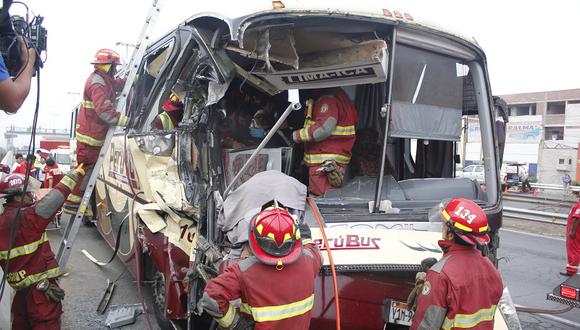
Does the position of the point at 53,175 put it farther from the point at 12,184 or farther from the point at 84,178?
the point at 12,184

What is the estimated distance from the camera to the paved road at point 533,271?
496 centimetres

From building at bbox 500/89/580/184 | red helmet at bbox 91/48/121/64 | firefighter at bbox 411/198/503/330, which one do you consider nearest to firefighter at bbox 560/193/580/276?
firefighter at bbox 411/198/503/330

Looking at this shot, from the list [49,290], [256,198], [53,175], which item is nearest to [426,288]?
[256,198]

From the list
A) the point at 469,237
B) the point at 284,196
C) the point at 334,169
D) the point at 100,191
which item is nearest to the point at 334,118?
the point at 334,169

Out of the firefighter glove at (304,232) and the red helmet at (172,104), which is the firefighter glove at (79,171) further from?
the firefighter glove at (304,232)

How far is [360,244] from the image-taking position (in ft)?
9.19

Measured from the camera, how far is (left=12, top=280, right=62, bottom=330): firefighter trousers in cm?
364

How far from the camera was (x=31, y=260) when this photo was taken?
11.9ft

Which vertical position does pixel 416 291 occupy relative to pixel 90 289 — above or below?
above

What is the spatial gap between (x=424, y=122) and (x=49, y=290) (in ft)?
10.9

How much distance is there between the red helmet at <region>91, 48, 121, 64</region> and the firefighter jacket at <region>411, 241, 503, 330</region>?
3675mm

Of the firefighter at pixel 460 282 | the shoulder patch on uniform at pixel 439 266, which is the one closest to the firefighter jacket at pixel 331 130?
the firefighter at pixel 460 282

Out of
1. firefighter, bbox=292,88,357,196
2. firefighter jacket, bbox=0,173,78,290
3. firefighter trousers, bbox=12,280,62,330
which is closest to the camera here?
firefighter jacket, bbox=0,173,78,290

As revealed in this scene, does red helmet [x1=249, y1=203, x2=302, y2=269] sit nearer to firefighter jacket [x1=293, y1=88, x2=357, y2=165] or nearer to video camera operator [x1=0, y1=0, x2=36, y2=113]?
video camera operator [x1=0, y1=0, x2=36, y2=113]
